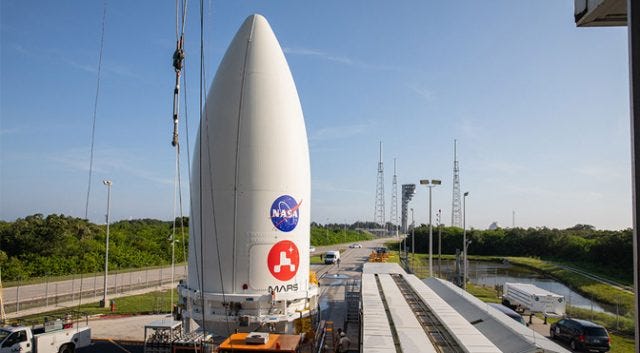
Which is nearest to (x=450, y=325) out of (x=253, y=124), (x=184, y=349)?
(x=184, y=349)

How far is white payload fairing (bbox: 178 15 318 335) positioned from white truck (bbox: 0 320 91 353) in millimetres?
5641

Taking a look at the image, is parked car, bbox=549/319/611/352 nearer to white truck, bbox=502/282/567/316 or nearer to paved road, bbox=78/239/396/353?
white truck, bbox=502/282/567/316

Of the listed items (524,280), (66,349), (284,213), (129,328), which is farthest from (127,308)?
(524,280)

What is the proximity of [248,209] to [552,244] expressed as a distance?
71740mm

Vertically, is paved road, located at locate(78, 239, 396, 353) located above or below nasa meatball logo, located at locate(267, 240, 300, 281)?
below

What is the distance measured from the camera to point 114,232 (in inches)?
2053

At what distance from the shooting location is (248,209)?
12.8 m

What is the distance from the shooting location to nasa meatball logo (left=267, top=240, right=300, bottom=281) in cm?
1293

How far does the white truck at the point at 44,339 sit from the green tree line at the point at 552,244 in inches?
2009

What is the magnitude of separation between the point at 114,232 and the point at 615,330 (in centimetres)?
4763

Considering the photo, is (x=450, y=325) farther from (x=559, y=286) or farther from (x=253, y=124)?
(x=559, y=286)

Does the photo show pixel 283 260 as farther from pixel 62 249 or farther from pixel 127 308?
pixel 62 249

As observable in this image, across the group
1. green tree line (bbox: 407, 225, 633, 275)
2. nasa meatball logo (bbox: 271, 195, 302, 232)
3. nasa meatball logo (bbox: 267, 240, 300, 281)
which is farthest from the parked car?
green tree line (bbox: 407, 225, 633, 275)

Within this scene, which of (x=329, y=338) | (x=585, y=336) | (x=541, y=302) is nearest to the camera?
(x=329, y=338)
